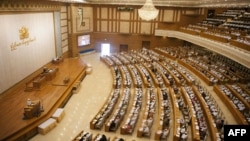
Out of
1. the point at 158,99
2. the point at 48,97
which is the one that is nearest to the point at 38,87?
the point at 48,97

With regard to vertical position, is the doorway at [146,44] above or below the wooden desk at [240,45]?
below

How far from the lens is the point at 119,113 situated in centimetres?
844

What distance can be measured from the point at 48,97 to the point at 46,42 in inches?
194

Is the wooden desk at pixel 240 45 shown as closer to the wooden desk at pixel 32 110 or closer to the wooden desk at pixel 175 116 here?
the wooden desk at pixel 175 116

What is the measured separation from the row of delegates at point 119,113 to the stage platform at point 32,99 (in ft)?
7.80

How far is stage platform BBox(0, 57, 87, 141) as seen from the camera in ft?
23.6

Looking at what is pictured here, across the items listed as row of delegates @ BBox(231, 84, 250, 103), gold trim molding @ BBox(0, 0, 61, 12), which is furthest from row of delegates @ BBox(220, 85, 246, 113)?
gold trim molding @ BBox(0, 0, 61, 12)

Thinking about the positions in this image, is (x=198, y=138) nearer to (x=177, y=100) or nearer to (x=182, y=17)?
(x=177, y=100)

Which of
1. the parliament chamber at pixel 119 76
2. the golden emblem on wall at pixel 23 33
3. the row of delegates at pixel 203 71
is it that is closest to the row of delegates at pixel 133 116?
the parliament chamber at pixel 119 76

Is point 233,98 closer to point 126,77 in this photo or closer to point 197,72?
point 197,72

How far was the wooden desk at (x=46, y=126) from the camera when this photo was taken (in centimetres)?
756

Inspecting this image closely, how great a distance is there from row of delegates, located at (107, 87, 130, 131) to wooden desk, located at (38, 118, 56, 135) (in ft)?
6.43

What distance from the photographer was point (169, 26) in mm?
18703

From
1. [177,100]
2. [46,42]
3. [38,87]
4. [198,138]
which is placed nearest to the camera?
[198,138]
